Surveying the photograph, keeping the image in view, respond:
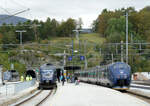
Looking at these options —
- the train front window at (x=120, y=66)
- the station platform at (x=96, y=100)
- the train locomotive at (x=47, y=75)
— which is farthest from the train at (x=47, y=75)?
the station platform at (x=96, y=100)

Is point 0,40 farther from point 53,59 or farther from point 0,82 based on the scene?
point 0,82

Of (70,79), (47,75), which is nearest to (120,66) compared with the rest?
(47,75)

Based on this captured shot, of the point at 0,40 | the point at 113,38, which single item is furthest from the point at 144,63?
the point at 0,40

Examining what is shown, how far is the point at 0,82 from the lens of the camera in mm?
32188

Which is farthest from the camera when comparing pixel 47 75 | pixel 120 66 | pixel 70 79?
pixel 70 79

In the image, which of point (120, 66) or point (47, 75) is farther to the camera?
point (47, 75)

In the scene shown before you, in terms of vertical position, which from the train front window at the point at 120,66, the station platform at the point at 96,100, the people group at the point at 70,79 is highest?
the train front window at the point at 120,66

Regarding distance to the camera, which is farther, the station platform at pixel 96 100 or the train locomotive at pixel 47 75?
the train locomotive at pixel 47 75

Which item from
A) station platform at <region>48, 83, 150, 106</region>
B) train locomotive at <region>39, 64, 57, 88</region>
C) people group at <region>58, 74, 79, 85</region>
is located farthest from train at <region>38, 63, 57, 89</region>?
station platform at <region>48, 83, 150, 106</region>

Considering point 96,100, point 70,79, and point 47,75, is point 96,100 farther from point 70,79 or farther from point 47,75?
point 70,79

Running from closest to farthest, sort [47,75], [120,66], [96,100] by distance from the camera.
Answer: [96,100], [120,66], [47,75]

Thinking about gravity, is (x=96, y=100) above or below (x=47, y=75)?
below

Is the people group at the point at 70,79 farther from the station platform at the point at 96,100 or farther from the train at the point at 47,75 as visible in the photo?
the station platform at the point at 96,100

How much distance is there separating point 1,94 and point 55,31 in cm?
15291
